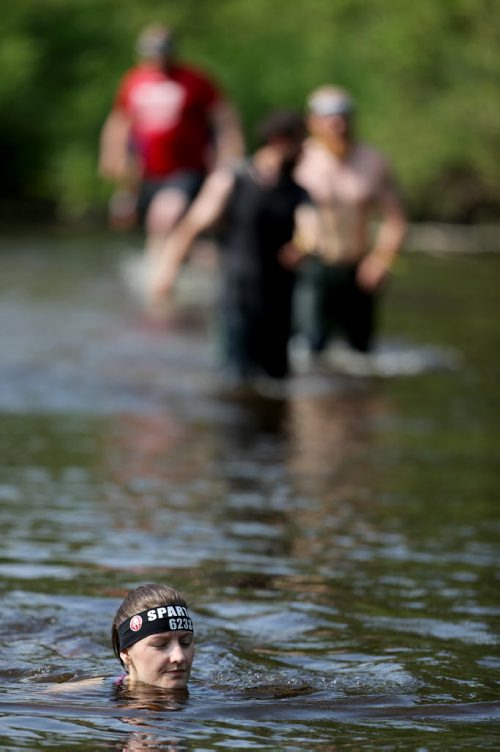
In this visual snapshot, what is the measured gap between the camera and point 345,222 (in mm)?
15203

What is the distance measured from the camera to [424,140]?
36719mm

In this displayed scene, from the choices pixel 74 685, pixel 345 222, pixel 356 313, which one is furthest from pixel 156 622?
pixel 356 313

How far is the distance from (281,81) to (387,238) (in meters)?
28.2

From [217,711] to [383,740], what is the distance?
0.61m

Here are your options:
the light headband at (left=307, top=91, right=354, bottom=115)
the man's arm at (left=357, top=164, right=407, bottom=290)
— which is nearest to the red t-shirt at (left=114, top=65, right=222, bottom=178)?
the man's arm at (left=357, top=164, right=407, bottom=290)

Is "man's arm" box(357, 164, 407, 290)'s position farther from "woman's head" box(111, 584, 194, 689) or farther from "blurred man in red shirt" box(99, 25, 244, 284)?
"woman's head" box(111, 584, 194, 689)

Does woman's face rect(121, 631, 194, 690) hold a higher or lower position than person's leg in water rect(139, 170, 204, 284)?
lower

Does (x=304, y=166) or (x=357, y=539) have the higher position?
(x=304, y=166)

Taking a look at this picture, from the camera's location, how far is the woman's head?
258 inches

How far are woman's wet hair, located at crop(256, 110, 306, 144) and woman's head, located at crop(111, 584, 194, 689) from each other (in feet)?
20.4

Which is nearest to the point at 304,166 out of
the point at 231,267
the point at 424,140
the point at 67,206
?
the point at 231,267

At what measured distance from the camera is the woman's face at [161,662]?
21.5 ft

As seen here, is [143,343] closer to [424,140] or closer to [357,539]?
[357,539]

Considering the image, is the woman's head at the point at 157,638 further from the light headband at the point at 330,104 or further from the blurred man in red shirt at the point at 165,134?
the blurred man in red shirt at the point at 165,134
